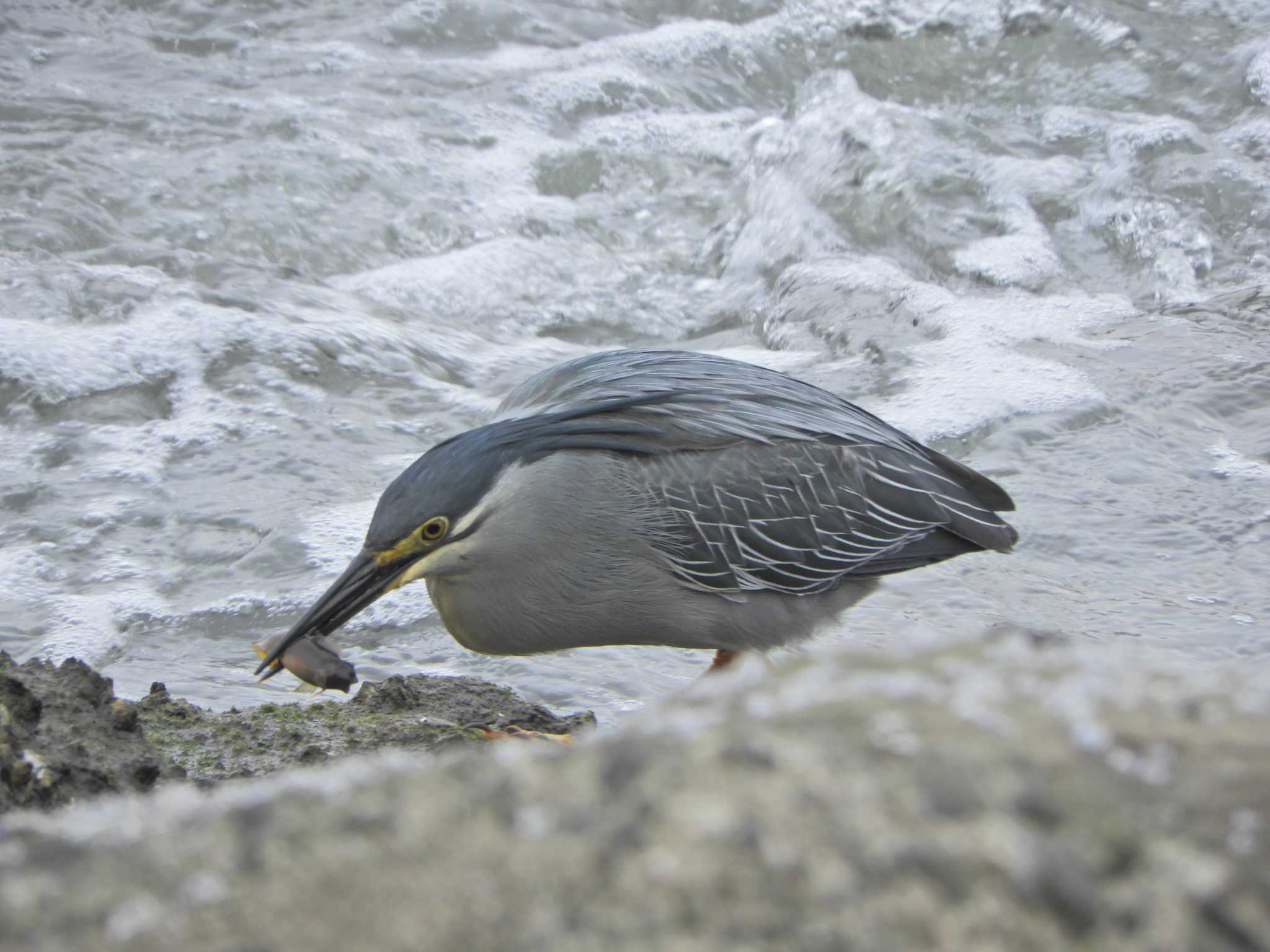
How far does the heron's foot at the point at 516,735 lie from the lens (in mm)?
3203

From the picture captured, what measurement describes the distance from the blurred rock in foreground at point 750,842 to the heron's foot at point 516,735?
195 centimetres

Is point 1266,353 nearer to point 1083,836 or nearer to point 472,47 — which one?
point 1083,836

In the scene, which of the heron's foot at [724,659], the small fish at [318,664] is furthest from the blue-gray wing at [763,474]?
the small fish at [318,664]

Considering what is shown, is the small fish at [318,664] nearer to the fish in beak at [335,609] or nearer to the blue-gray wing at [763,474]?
the fish in beak at [335,609]

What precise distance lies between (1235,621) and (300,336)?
13.9 feet

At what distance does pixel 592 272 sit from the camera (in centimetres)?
795

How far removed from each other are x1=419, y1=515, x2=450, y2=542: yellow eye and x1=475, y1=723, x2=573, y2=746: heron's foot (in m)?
0.49

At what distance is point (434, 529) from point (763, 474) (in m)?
1.00

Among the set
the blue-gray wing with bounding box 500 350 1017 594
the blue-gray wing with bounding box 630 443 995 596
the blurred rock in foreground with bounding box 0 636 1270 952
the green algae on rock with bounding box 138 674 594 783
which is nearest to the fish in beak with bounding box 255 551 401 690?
the green algae on rock with bounding box 138 674 594 783

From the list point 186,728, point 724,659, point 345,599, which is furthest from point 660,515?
point 186,728

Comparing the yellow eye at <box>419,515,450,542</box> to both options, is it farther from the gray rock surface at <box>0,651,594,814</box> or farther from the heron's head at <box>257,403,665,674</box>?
the gray rock surface at <box>0,651,594,814</box>

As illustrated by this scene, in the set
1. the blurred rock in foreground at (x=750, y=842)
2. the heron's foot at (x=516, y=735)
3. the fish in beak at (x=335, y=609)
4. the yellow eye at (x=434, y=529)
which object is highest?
the blurred rock in foreground at (x=750, y=842)

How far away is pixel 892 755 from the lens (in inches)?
45.5

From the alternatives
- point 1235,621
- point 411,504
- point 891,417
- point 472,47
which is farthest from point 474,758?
point 472,47
